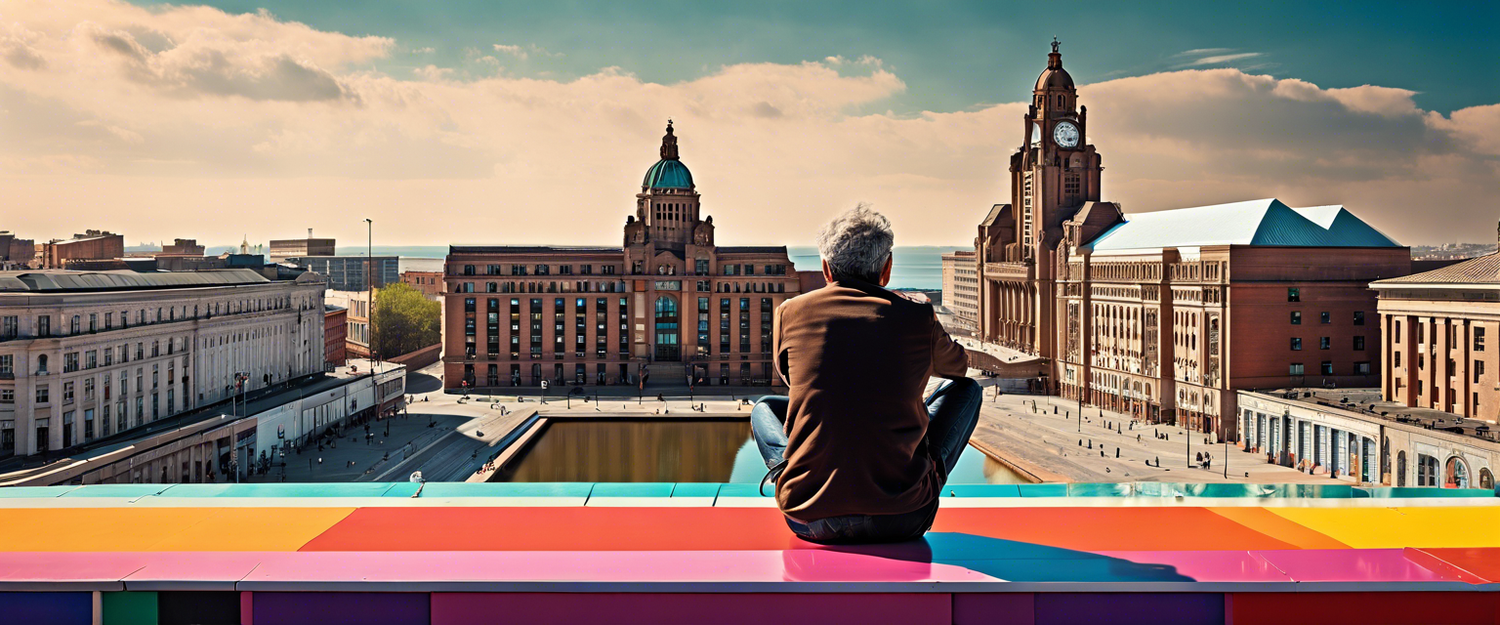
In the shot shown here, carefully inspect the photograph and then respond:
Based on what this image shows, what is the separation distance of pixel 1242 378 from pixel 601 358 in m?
60.9

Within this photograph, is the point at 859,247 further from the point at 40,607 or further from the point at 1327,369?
the point at 1327,369

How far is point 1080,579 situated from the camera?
7.01 meters

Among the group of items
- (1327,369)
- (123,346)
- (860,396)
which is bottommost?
(1327,369)

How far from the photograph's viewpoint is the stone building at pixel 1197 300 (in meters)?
80.1

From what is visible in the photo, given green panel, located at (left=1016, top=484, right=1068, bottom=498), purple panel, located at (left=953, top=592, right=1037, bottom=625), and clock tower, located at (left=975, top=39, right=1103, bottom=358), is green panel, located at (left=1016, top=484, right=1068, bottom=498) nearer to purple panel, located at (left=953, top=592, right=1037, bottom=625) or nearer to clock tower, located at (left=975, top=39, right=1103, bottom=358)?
purple panel, located at (left=953, top=592, right=1037, bottom=625)

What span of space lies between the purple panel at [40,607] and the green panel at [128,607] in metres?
0.17

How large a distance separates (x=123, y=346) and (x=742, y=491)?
64.4 metres

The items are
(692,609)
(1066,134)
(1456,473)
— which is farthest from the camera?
(1066,134)

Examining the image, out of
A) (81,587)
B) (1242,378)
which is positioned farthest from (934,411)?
(1242,378)

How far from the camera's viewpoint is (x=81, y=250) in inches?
4774

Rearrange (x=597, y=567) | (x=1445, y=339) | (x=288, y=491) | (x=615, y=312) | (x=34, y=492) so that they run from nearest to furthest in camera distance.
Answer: (x=597, y=567) < (x=288, y=491) < (x=34, y=492) < (x=1445, y=339) < (x=615, y=312)

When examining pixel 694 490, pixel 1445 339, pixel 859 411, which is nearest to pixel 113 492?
pixel 694 490

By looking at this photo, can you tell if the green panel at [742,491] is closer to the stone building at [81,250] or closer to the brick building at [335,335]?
the stone building at [81,250]

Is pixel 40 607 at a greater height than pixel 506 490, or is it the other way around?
pixel 506 490
